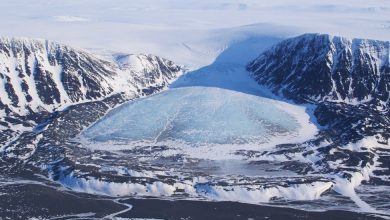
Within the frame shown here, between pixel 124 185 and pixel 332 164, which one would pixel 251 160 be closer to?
pixel 332 164

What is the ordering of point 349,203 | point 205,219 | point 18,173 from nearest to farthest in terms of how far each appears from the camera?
point 205,219
point 349,203
point 18,173

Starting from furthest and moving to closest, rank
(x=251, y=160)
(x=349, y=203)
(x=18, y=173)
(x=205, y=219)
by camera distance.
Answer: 1. (x=251, y=160)
2. (x=18, y=173)
3. (x=349, y=203)
4. (x=205, y=219)

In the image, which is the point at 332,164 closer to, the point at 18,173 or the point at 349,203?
the point at 349,203

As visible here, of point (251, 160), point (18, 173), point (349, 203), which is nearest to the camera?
point (349, 203)

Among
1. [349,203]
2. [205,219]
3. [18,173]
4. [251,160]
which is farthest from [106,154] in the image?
[349,203]

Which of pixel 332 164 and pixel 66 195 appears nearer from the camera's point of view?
pixel 66 195

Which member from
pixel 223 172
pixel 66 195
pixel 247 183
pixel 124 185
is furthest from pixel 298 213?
pixel 66 195

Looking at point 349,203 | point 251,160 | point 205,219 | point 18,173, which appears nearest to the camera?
point 205,219

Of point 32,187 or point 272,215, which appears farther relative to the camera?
point 32,187
